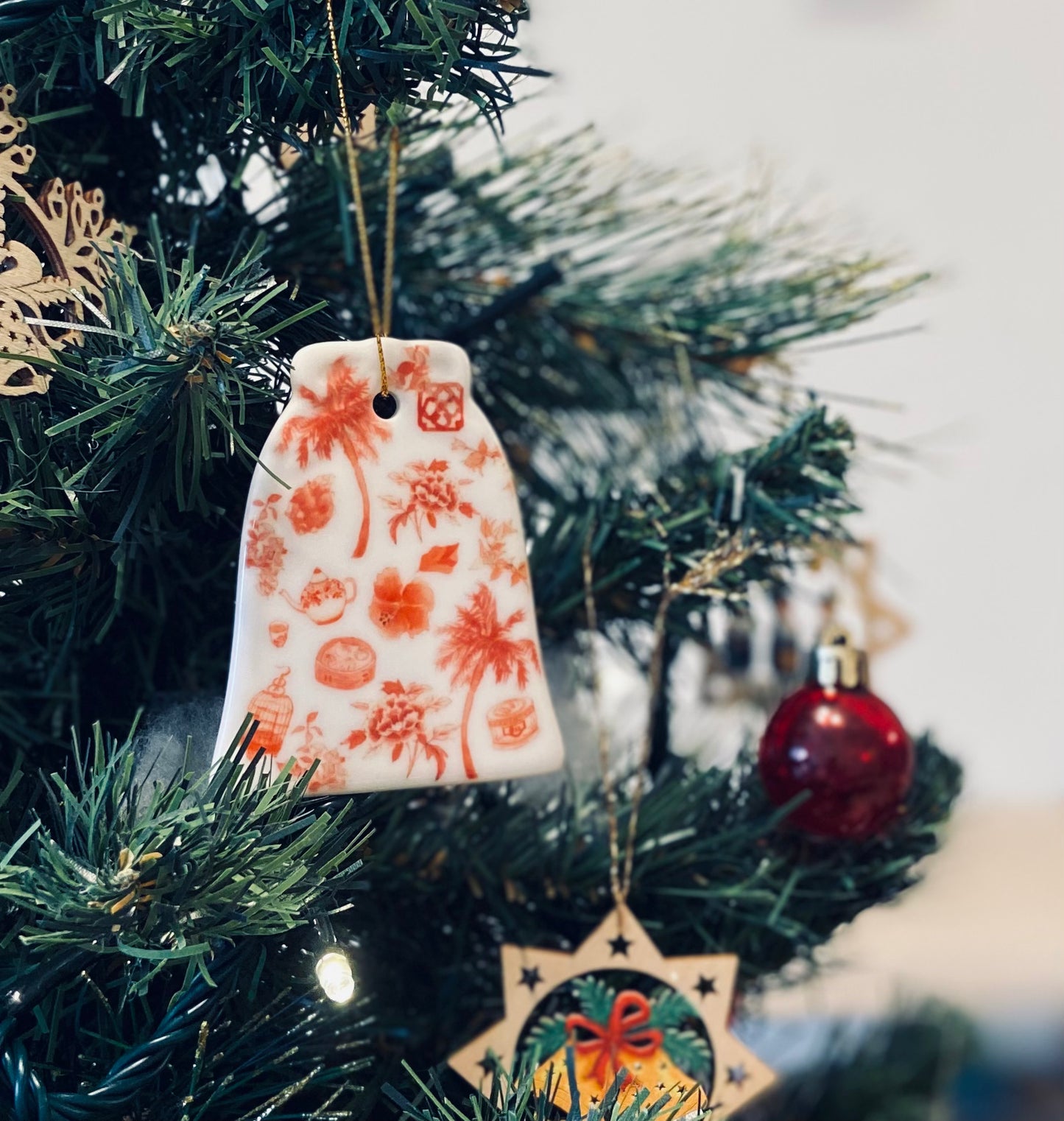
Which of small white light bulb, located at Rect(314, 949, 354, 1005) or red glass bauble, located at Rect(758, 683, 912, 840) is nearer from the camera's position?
small white light bulb, located at Rect(314, 949, 354, 1005)

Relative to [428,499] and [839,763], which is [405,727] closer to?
[428,499]

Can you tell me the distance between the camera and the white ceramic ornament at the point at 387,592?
0.30 meters

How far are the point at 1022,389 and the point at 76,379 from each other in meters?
0.80

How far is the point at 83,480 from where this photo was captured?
0.28 metres

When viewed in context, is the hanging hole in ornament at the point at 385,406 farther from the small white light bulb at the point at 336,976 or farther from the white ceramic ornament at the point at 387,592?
the small white light bulb at the point at 336,976

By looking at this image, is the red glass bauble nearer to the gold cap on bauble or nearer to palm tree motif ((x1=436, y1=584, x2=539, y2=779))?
the gold cap on bauble

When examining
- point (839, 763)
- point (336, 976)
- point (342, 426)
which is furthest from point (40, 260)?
point (839, 763)

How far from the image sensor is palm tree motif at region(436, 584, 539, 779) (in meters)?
0.32

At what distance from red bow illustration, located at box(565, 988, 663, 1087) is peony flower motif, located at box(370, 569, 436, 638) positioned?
0.46 ft

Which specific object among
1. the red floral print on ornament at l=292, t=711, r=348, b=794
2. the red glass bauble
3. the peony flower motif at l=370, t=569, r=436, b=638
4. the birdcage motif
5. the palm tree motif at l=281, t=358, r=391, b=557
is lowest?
the red glass bauble

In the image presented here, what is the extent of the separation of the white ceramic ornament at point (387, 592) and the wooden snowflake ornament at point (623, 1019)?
0.09 m

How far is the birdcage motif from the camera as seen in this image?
0.99ft

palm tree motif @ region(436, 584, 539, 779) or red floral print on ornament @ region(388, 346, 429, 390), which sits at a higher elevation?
red floral print on ornament @ region(388, 346, 429, 390)

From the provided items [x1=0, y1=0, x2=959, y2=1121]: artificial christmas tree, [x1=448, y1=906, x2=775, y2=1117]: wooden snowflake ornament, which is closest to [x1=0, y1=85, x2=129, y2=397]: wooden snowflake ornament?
[x1=0, y1=0, x2=959, y2=1121]: artificial christmas tree
